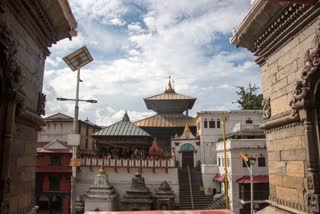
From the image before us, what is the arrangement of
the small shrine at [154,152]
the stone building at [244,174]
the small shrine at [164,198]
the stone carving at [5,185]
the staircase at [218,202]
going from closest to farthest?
the stone carving at [5,185] → the stone building at [244,174] → the small shrine at [164,198] → the staircase at [218,202] → the small shrine at [154,152]

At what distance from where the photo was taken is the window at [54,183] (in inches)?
1121

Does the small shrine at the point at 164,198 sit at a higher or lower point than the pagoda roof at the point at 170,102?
lower

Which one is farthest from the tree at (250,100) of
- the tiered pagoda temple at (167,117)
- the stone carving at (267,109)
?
the stone carving at (267,109)

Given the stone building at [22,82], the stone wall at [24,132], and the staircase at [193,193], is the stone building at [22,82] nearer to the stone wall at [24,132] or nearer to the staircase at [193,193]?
the stone wall at [24,132]

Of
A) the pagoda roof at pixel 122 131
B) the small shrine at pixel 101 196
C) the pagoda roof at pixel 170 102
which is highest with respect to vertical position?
the pagoda roof at pixel 170 102

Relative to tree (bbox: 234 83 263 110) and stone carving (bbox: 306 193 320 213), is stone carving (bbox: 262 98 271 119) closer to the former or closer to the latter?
stone carving (bbox: 306 193 320 213)

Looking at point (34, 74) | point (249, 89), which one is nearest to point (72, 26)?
point (34, 74)

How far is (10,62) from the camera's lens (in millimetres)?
4641

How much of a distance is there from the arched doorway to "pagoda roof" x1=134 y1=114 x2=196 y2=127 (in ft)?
14.5

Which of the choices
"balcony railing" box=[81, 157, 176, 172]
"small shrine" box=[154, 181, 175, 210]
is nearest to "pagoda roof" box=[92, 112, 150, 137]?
"balcony railing" box=[81, 157, 176, 172]

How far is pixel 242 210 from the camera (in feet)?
86.1

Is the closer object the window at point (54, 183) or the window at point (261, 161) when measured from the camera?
the window at point (261, 161)

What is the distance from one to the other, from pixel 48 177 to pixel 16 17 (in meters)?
26.5

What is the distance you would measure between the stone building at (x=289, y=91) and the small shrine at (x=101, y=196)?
20.2 meters
